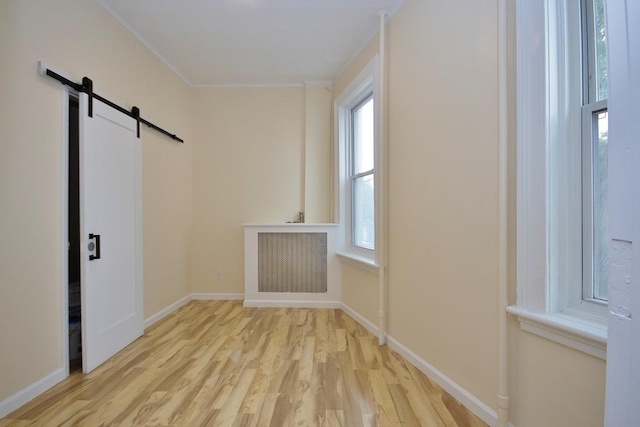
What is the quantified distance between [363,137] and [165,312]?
9.45 ft

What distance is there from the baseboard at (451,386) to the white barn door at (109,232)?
2230mm

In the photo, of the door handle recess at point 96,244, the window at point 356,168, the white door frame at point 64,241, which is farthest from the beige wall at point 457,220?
the white door frame at point 64,241

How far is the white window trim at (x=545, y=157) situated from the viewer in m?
1.36

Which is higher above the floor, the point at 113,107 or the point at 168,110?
the point at 168,110

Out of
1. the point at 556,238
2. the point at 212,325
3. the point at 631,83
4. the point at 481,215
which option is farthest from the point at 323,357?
the point at 631,83

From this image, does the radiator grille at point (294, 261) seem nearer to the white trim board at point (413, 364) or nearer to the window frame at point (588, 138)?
the white trim board at point (413, 364)

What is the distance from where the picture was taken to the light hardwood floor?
1.69m

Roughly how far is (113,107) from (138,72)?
0.64 metres

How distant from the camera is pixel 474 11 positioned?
5.72 ft

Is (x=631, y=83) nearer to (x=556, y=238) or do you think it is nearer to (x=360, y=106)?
(x=556, y=238)

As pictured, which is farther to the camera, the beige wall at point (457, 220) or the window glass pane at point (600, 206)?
the beige wall at point (457, 220)

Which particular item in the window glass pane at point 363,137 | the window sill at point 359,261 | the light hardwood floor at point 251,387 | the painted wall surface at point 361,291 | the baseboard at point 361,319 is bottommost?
the light hardwood floor at point 251,387

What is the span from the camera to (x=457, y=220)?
1.88 meters

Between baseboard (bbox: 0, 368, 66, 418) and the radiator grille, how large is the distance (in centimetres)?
208
